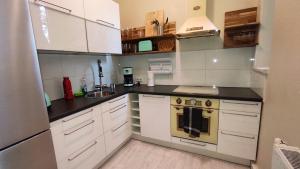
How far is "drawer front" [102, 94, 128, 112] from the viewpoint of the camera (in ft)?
5.88

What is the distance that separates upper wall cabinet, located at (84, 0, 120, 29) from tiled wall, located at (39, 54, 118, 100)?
0.59 m

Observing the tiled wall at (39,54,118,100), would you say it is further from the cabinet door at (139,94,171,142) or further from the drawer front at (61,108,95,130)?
the cabinet door at (139,94,171,142)

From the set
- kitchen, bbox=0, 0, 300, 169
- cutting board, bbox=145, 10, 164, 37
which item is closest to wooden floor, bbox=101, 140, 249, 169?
kitchen, bbox=0, 0, 300, 169

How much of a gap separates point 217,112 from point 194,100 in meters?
0.29

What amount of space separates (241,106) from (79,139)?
5.68 feet

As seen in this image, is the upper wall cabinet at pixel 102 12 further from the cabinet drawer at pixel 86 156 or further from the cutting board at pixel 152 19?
the cabinet drawer at pixel 86 156

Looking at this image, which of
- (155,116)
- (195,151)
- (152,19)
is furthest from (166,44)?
(195,151)

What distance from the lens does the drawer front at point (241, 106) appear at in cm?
157

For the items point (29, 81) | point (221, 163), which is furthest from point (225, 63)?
point (29, 81)

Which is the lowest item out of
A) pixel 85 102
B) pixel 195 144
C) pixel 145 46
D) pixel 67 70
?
pixel 195 144

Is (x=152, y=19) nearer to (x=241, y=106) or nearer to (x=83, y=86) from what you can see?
(x=83, y=86)

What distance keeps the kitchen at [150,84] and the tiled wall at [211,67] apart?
0.01 metres

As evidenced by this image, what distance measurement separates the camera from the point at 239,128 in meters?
1.69

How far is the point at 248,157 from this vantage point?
168 centimetres
